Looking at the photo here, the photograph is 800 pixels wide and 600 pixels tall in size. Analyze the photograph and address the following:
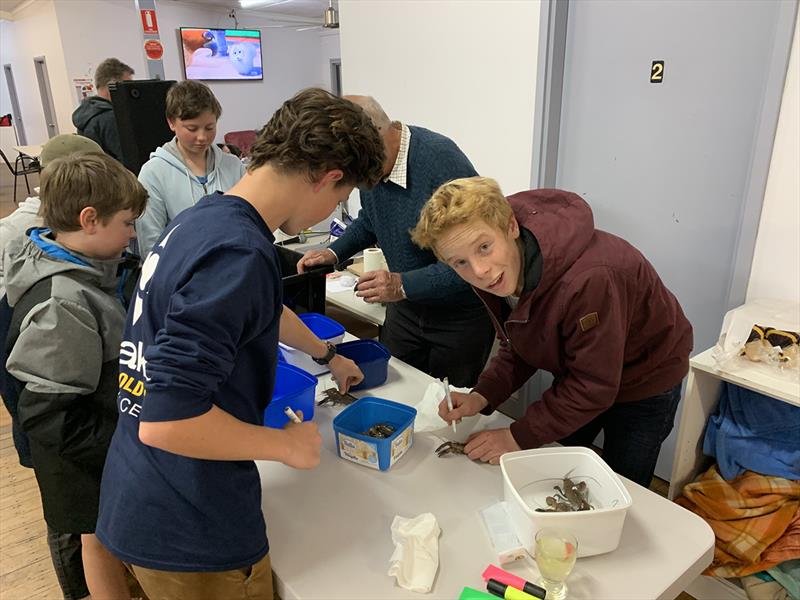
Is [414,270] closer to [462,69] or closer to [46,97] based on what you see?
[462,69]

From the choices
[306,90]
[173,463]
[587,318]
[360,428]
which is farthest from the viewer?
[360,428]

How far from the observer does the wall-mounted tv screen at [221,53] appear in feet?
28.9

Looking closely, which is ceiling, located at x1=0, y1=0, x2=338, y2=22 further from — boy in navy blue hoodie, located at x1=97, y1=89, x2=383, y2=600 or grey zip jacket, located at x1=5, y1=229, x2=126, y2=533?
boy in navy blue hoodie, located at x1=97, y1=89, x2=383, y2=600

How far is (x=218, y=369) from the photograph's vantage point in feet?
2.51

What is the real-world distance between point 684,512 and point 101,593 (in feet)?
4.59

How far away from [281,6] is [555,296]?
349 inches

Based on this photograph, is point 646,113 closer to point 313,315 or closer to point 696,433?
point 696,433

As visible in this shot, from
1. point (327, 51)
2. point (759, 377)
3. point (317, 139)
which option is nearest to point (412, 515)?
point (317, 139)

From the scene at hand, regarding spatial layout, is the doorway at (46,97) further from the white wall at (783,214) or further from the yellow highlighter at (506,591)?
A: the yellow highlighter at (506,591)

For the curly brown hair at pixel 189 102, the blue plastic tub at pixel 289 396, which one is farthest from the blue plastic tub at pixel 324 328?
the curly brown hair at pixel 189 102

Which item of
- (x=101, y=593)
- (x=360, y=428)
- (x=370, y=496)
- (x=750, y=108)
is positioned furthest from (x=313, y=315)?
(x=750, y=108)

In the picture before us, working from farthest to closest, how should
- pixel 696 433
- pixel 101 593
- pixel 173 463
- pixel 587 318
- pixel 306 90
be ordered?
pixel 696 433 < pixel 101 593 < pixel 587 318 < pixel 306 90 < pixel 173 463

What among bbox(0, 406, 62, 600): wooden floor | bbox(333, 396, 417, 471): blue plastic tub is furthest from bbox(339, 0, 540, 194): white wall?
bbox(0, 406, 62, 600): wooden floor

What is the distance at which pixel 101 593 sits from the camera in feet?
4.83
